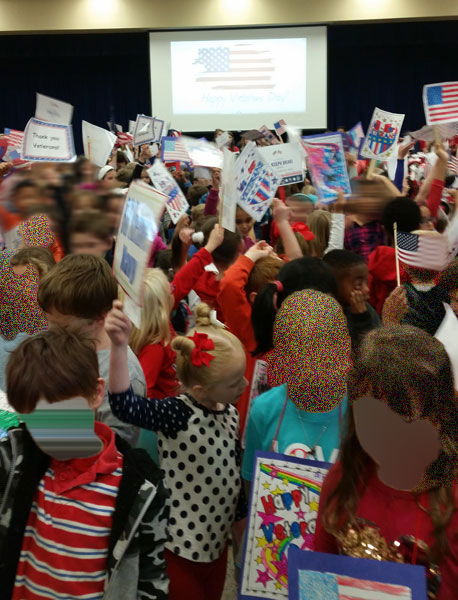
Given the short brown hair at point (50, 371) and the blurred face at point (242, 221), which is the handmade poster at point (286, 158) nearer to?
the blurred face at point (242, 221)

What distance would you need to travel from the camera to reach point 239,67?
12.4 metres

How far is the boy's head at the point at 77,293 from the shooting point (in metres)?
1.65

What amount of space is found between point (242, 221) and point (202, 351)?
2.00 meters

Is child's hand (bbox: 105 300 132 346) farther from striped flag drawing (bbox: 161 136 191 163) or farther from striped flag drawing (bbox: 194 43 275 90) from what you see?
striped flag drawing (bbox: 194 43 275 90)

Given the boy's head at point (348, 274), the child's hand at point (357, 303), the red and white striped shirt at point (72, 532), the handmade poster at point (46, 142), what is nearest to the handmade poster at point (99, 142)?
the handmade poster at point (46, 142)

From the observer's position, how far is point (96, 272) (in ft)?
5.57

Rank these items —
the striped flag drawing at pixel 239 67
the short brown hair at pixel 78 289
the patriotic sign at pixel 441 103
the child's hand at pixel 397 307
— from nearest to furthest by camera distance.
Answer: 1. the short brown hair at pixel 78 289
2. the child's hand at pixel 397 307
3. the patriotic sign at pixel 441 103
4. the striped flag drawing at pixel 239 67

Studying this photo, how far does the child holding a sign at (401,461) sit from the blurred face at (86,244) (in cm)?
79

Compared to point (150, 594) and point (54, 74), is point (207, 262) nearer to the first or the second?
point (150, 594)

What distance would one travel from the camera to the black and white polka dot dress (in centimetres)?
158

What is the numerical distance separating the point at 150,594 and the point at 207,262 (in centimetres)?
156

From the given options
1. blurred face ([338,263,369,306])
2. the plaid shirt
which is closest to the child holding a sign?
blurred face ([338,263,369,306])

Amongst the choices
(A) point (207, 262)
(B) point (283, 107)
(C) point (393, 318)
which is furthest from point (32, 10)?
(C) point (393, 318)

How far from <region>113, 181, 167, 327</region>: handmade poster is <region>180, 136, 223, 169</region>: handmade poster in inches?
122
